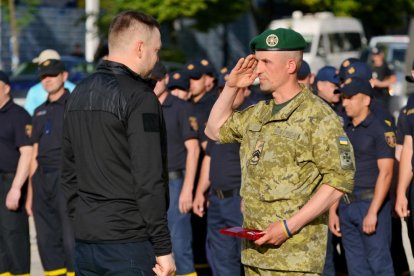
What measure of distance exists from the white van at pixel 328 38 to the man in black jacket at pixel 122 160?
2229cm

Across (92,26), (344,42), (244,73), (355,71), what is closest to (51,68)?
(355,71)

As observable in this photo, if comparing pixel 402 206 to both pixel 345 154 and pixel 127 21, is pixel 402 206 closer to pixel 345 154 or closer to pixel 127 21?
pixel 345 154

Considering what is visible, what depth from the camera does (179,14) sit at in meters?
29.9

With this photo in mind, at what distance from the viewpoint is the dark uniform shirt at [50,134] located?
8422mm

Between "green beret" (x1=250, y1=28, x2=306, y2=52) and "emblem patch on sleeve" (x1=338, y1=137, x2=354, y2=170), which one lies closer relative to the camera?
"emblem patch on sleeve" (x1=338, y1=137, x2=354, y2=170)

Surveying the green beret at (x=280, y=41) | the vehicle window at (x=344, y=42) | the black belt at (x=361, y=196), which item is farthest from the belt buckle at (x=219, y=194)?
the vehicle window at (x=344, y=42)

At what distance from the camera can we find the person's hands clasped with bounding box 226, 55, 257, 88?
5.25m

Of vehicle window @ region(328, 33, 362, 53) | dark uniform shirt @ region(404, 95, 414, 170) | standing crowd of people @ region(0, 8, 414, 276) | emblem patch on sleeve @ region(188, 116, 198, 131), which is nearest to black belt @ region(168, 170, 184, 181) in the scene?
emblem patch on sleeve @ region(188, 116, 198, 131)

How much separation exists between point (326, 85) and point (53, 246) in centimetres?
271

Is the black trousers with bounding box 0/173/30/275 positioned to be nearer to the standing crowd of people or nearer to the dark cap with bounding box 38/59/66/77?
the dark cap with bounding box 38/59/66/77

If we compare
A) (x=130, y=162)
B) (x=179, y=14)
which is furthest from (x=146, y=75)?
(x=179, y=14)

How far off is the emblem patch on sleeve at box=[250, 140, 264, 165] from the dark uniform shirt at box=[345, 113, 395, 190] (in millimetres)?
2438

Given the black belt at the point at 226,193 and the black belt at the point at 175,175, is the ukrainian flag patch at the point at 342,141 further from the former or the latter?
the black belt at the point at 175,175

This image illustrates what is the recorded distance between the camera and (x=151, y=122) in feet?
15.0
